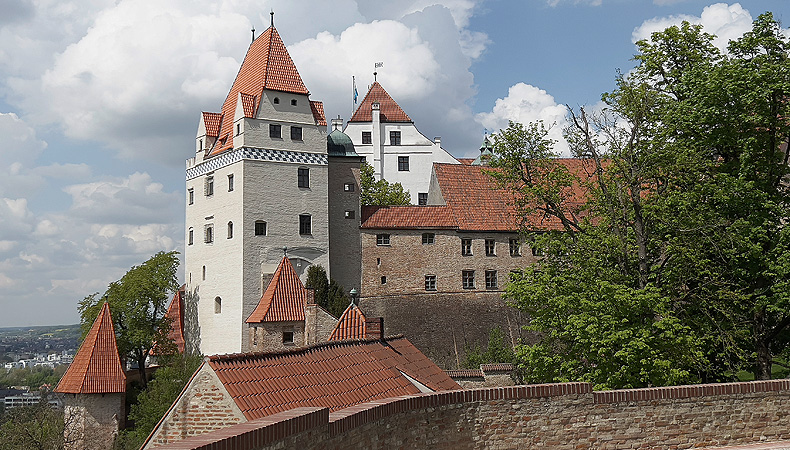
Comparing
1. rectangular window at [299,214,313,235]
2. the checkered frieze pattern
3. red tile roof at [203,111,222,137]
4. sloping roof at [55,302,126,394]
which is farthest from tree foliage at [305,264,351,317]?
red tile roof at [203,111,222,137]

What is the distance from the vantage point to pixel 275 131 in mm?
41719

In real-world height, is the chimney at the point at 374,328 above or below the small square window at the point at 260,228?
below

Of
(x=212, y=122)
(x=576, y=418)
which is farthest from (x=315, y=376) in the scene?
(x=212, y=122)

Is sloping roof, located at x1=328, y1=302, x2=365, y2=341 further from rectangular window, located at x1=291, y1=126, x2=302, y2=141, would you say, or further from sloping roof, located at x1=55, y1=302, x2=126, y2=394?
rectangular window, located at x1=291, y1=126, x2=302, y2=141

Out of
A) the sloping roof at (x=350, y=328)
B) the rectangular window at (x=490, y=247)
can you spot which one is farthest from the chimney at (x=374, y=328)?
the rectangular window at (x=490, y=247)

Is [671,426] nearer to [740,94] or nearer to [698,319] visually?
[698,319]

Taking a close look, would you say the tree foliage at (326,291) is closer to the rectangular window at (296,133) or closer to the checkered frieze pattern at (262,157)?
the checkered frieze pattern at (262,157)

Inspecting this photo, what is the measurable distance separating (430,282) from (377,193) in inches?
518

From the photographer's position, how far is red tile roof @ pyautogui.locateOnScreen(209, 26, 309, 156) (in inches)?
1681

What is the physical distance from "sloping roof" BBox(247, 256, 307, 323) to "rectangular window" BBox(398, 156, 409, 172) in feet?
91.1

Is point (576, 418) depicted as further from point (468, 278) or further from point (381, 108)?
point (381, 108)

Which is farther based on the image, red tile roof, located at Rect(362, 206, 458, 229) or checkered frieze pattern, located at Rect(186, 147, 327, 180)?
red tile roof, located at Rect(362, 206, 458, 229)

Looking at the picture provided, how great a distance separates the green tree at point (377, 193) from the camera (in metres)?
52.4

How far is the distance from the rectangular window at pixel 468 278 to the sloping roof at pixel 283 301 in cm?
1024
